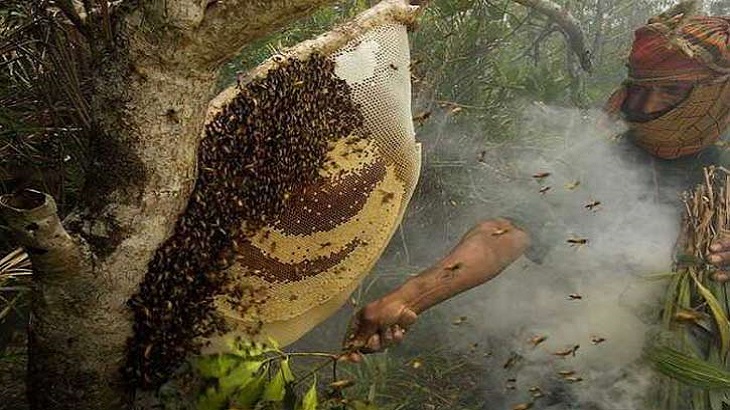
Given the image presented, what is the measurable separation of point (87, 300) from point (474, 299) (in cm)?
346

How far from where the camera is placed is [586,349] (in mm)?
3645

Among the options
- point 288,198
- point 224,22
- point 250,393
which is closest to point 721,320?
point 288,198

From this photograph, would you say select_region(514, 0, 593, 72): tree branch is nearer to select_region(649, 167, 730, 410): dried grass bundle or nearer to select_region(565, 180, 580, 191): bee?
select_region(565, 180, 580, 191): bee

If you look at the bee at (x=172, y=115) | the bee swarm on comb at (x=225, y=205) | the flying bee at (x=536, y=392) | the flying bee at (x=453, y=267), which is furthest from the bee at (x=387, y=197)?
the flying bee at (x=536, y=392)

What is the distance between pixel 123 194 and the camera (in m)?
1.63

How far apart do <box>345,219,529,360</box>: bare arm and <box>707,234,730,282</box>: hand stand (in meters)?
1.09

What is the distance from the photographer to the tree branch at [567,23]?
19.1ft

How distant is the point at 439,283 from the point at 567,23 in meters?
4.26

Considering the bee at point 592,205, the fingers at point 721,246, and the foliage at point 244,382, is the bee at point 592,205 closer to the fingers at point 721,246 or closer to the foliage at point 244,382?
the fingers at point 721,246

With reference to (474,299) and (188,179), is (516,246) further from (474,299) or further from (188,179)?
(188,179)

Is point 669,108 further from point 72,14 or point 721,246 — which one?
point 72,14

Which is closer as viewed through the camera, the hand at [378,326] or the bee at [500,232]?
the hand at [378,326]

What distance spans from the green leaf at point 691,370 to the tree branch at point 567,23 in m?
3.70

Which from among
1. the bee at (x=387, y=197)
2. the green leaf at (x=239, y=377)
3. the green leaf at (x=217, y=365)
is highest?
Answer: the bee at (x=387, y=197)
